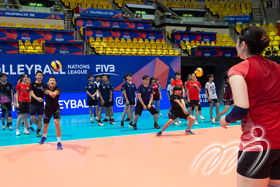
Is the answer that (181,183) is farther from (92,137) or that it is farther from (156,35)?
(156,35)

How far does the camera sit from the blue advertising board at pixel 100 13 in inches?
909

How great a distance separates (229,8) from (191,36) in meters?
9.93

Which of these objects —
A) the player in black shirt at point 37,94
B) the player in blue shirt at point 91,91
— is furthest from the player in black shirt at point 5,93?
the player in blue shirt at point 91,91

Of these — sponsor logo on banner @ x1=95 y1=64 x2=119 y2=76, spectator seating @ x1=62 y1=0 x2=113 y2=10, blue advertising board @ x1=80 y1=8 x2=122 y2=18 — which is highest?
spectator seating @ x1=62 y1=0 x2=113 y2=10

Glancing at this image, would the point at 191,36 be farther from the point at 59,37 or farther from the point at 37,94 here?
the point at 37,94

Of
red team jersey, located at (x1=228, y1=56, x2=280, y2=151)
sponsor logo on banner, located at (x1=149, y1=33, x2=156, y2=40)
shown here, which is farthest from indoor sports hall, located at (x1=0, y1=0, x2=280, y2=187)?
sponsor logo on banner, located at (x1=149, y1=33, x2=156, y2=40)

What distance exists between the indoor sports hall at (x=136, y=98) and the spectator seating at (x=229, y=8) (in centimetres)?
16

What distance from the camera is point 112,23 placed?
2277 cm

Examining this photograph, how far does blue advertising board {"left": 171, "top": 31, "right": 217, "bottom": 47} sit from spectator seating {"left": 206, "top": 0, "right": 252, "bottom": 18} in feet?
19.6

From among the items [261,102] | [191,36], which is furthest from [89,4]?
[261,102]

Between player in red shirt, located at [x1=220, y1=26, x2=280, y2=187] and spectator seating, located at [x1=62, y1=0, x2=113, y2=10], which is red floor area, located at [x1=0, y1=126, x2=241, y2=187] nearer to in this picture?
player in red shirt, located at [x1=220, y1=26, x2=280, y2=187]

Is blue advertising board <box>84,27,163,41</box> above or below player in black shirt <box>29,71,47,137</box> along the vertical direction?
above

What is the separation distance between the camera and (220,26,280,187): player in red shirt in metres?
2.02

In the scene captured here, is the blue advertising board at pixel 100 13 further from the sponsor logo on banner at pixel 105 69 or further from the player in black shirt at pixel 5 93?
the player in black shirt at pixel 5 93
